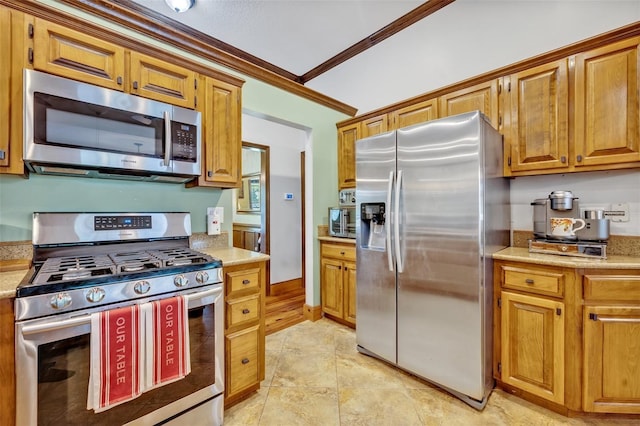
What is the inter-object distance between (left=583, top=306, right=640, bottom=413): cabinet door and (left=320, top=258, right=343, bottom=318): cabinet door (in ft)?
6.14

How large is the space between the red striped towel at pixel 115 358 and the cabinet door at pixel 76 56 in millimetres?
1250

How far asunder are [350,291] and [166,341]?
1.83m

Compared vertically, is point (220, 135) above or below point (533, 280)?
above

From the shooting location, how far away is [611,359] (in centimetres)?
160

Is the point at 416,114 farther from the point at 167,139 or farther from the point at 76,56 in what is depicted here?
the point at 76,56

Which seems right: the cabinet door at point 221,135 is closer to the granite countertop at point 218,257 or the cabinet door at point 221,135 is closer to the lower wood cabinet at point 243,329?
the granite countertop at point 218,257

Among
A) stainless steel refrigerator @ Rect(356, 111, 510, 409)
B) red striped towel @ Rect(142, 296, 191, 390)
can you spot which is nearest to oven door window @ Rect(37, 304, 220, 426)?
red striped towel @ Rect(142, 296, 191, 390)

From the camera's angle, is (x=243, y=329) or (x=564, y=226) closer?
(x=243, y=329)

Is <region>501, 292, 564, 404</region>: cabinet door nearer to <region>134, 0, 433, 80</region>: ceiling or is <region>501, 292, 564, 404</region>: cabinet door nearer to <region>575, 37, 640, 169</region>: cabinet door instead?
<region>575, 37, 640, 169</region>: cabinet door

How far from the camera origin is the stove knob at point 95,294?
119cm

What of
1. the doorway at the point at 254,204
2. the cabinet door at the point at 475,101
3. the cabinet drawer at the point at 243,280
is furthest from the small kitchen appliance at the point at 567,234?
A: the doorway at the point at 254,204

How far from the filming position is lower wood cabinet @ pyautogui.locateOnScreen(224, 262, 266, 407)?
1727 millimetres

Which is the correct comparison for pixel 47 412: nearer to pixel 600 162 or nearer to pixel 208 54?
pixel 208 54

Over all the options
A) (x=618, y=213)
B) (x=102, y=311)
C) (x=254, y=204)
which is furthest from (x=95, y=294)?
(x=254, y=204)
